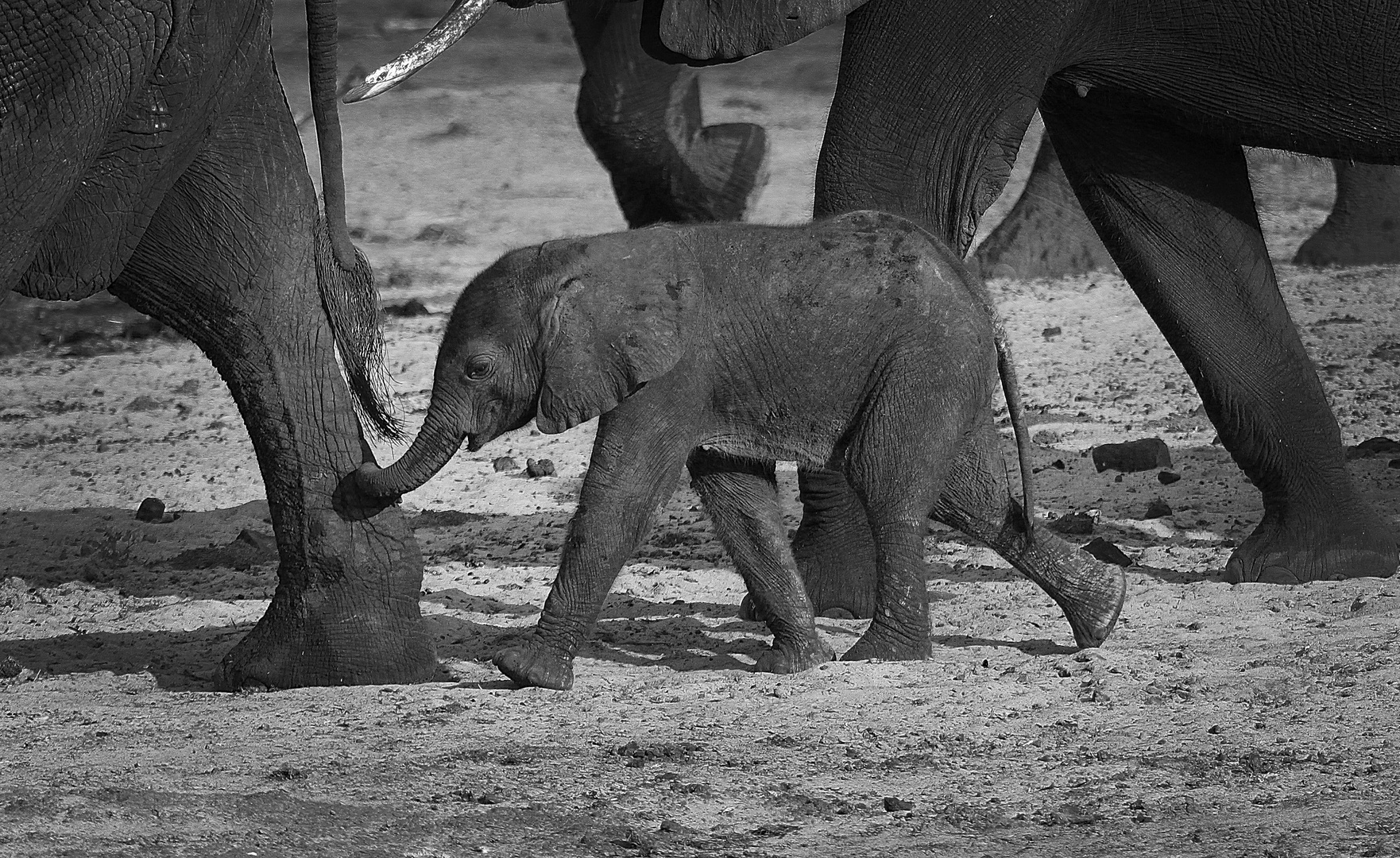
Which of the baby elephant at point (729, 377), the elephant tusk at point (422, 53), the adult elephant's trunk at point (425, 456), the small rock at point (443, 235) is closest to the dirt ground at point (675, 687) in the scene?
the baby elephant at point (729, 377)

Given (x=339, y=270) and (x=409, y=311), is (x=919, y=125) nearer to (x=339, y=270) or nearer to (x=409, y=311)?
(x=339, y=270)

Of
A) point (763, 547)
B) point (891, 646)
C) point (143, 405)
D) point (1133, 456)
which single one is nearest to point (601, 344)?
point (763, 547)

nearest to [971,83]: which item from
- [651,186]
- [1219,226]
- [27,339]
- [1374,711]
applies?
[1219,226]

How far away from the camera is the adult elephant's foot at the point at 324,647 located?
5012 mm

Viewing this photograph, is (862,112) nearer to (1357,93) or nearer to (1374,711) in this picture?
(1357,93)

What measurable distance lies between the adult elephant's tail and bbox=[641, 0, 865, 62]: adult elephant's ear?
37.1 inches

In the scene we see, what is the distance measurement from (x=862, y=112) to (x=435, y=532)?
6.62 feet

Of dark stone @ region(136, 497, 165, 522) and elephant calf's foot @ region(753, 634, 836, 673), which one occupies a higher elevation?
dark stone @ region(136, 497, 165, 522)

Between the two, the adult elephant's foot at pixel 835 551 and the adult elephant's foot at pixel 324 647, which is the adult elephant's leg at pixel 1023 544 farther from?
the adult elephant's foot at pixel 324 647

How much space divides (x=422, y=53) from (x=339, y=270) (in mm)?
595

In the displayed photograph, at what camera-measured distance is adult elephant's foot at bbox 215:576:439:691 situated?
501 centimetres

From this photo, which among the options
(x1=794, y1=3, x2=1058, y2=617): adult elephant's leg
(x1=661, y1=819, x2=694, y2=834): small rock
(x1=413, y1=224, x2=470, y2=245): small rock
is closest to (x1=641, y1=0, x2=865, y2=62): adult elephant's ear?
(x1=794, y1=3, x2=1058, y2=617): adult elephant's leg

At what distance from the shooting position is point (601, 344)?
4.77 metres

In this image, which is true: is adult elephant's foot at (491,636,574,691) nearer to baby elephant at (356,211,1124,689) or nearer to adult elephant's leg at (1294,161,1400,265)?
baby elephant at (356,211,1124,689)
